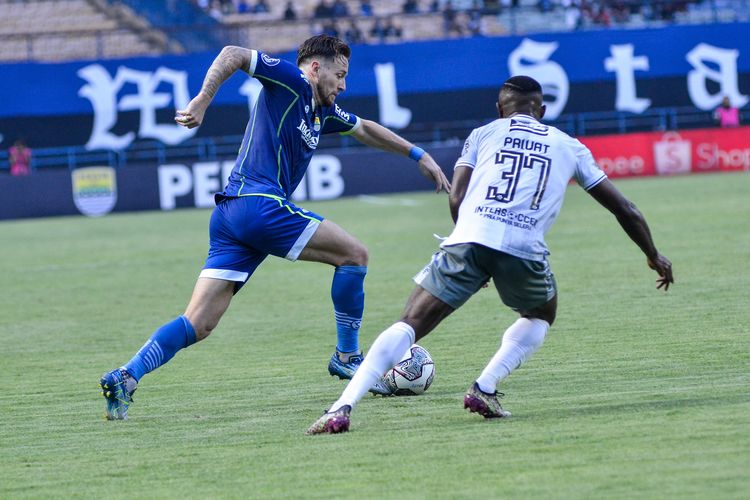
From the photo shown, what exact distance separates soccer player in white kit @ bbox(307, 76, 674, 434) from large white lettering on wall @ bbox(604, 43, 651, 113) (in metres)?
29.2

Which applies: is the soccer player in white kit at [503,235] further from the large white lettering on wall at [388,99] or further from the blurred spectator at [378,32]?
the blurred spectator at [378,32]

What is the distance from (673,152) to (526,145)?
27429mm

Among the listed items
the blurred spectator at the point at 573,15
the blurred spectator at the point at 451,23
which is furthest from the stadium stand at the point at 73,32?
the blurred spectator at the point at 573,15

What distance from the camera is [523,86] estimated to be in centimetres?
626

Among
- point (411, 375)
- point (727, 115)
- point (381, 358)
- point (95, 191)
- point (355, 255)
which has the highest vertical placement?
point (355, 255)

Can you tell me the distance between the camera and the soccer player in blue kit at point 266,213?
22.6 feet

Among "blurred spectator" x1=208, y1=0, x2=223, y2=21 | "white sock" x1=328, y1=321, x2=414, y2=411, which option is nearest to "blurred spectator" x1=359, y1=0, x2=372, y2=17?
"blurred spectator" x1=208, y1=0, x2=223, y2=21

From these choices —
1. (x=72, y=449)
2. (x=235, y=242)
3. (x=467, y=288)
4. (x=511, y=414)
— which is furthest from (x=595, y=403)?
(x=72, y=449)

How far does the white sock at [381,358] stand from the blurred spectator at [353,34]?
29.7 metres

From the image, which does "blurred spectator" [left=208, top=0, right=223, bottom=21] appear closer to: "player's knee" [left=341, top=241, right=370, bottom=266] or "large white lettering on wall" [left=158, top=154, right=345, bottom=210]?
"large white lettering on wall" [left=158, top=154, right=345, bottom=210]

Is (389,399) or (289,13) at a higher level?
(289,13)

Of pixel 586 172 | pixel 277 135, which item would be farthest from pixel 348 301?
pixel 586 172

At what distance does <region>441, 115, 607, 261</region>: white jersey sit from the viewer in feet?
19.7

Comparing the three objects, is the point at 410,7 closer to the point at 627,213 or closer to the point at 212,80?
the point at 212,80
